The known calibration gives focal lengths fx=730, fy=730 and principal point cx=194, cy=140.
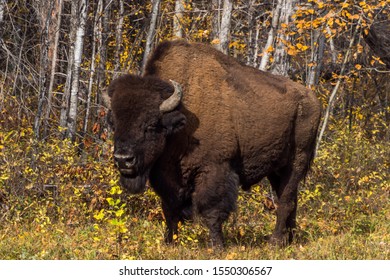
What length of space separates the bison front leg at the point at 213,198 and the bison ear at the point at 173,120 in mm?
596

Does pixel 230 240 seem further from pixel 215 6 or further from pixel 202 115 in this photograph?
pixel 215 6

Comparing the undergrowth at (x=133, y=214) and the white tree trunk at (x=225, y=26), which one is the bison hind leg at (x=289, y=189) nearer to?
the undergrowth at (x=133, y=214)

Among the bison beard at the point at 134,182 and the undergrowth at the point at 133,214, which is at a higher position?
the bison beard at the point at 134,182

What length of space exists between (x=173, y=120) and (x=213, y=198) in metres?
0.94

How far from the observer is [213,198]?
7.63 meters

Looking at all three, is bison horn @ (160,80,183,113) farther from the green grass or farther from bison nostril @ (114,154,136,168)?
the green grass

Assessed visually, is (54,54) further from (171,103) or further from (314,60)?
(314,60)

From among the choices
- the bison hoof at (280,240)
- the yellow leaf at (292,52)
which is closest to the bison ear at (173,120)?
the bison hoof at (280,240)

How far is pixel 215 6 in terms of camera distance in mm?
12391

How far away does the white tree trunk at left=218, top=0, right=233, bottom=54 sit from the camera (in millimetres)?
Result: 10266

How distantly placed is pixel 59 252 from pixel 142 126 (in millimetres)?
1480

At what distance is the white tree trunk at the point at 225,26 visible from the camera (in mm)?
10266

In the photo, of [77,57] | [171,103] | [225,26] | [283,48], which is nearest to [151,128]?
[171,103]
